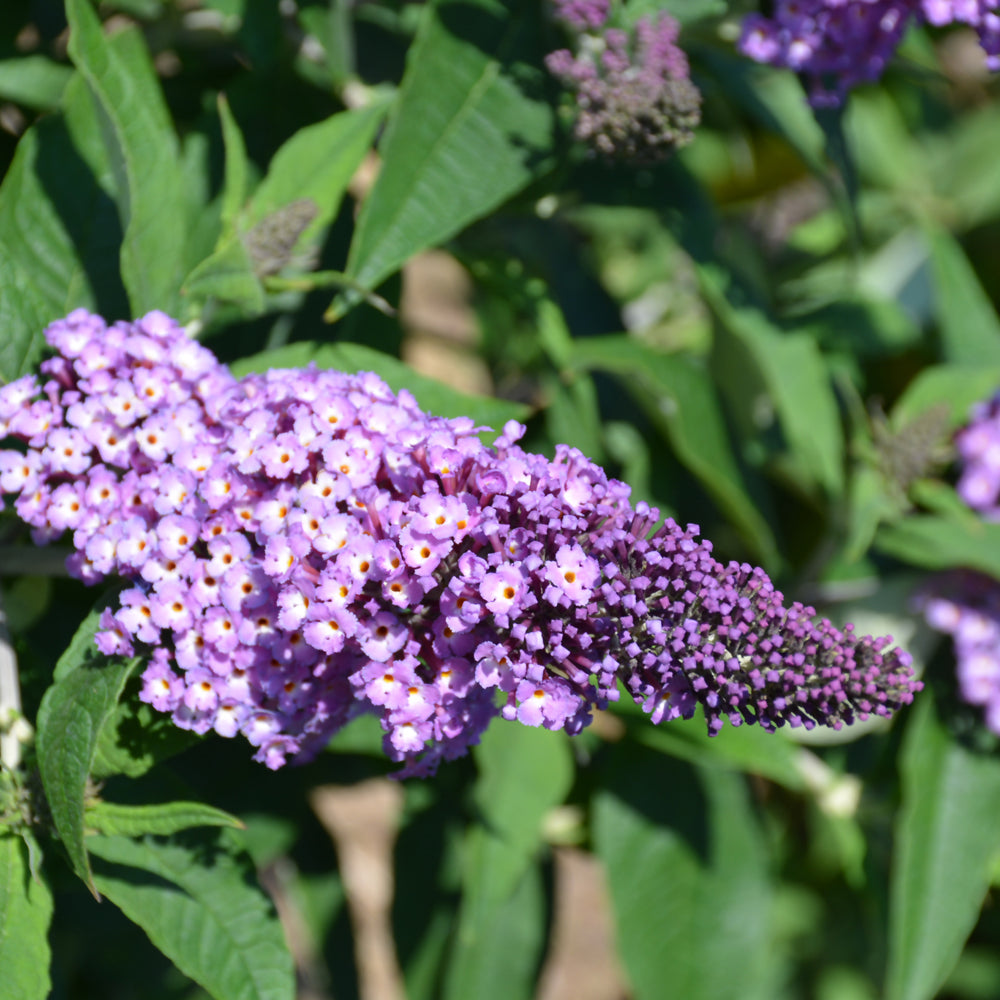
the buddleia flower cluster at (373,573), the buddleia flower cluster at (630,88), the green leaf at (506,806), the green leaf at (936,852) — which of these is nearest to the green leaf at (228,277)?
the buddleia flower cluster at (373,573)

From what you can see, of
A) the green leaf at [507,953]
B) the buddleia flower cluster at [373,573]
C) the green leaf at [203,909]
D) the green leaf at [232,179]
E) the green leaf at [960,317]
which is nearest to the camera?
the buddleia flower cluster at [373,573]

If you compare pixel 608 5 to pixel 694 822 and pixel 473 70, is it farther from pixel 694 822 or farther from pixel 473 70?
pixel 694 822

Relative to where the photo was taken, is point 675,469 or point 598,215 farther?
point 598,215

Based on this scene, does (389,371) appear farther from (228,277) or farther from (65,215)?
(65,215)

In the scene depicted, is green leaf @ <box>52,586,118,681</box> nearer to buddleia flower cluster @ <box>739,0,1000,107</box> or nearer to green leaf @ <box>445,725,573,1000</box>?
green leaf @ <box>445,725,573,1000</box>

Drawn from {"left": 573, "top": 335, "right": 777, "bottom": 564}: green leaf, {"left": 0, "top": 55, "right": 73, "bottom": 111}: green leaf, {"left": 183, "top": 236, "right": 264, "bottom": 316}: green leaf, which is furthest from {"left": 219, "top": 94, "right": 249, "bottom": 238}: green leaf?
{"left": 573, "top": 335, "right": 777, "bottom": 564}: green leaf

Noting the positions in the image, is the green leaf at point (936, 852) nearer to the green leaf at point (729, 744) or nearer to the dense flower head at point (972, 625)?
the dense flower head at point (972, 625)

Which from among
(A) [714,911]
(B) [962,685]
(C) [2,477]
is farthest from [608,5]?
(A) [714,911]
